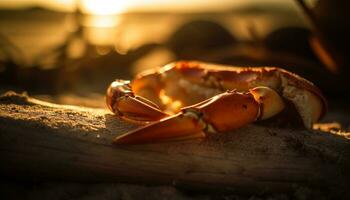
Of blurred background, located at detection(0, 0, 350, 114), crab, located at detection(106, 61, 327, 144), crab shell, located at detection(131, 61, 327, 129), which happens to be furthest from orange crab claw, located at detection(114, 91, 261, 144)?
blurred background, located at detection(0, 0, 350, 114)

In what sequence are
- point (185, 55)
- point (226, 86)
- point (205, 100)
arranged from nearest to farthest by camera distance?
point (205, 100) → point (226, 86) → point (185, 55)

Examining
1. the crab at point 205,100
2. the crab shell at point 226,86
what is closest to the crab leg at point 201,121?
the crab at point 205,100

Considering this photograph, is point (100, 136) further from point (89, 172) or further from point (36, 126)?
point (36, 126)

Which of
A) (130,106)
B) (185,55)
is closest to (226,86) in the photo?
(130,106)

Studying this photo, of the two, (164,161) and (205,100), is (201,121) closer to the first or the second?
(164,161)

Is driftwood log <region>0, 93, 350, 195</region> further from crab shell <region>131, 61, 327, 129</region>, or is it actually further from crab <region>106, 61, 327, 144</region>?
crab shell <region>131, 61, 327, 129</region>

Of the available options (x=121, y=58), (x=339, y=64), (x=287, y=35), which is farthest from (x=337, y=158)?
(x=121, y=58)
